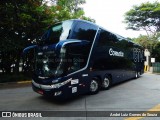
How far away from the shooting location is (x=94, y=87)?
31.3 ft

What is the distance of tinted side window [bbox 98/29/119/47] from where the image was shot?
985 cm

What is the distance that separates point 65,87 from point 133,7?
26.6 m

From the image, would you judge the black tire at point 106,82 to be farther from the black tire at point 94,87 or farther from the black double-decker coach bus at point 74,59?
the black tire at point 94,87

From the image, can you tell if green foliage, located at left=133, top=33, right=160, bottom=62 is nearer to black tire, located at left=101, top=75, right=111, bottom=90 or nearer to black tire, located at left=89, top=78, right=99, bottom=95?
black tire, located at left=101, top=75, right=111, bottom=90

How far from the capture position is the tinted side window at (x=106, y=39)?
985 centimetres

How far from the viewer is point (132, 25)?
3167cm

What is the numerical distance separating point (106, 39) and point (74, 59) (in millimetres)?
3136

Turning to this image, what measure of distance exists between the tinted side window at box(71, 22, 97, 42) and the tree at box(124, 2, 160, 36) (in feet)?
72.4

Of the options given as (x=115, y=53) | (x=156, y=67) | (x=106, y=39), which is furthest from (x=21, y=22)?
(x=156, y=67)

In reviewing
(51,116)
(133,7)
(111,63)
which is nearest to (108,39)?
(111,63)

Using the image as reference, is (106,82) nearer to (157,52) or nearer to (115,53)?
(115,53)

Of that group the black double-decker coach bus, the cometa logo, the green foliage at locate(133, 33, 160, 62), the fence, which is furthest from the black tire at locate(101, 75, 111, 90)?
the green foliage at locate(133, 33, 160, 62)

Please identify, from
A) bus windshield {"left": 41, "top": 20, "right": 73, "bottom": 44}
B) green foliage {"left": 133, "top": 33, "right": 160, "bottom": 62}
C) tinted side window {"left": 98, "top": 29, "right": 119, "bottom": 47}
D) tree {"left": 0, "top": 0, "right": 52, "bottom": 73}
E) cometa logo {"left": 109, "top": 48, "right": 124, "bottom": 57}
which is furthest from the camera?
green foliage {"left": 133, "top": 33, "right": 160, "bottom": 62}

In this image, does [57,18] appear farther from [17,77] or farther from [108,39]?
[108,39]
